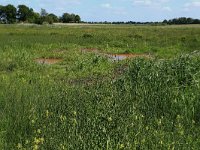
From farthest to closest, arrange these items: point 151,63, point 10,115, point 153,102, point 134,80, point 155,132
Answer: point 151,63
point 134,80
point 153,102
point 10,115
point 155,132

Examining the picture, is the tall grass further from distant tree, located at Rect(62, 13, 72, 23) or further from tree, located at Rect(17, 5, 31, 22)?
distant tree, located at Rect(62, 13, 72, 23)

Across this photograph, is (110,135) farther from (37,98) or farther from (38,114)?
(37,98)

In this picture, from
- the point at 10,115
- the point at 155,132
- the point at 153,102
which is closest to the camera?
the point at 155,132

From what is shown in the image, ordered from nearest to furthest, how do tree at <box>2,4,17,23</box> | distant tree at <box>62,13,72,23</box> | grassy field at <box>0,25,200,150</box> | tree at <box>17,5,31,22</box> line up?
grassy field at <box>0,25,200,150</box>
tree at <box>2,4,17,23</box>
tree at <box>17,5,31,22</box>
distant tree at <box>62,13,72,23</box>

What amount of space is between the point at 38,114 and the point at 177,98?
2466 mm

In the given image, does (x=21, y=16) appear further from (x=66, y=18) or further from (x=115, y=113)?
(x=115, y=113)

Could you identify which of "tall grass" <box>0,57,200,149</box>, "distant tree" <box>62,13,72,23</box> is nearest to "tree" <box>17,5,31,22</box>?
"distant tree" <box>62,13,72,23</box>

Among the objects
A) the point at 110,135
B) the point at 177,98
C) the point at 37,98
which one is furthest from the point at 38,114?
the point at 177,98

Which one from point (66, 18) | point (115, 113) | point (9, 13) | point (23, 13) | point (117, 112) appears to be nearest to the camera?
point (115, 113)

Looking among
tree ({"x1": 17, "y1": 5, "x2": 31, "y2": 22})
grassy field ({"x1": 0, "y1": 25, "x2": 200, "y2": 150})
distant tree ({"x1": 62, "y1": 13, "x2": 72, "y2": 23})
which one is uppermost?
grassy field ({"x1": 0, "y1": 25, "x2": 200, "y2": 150})

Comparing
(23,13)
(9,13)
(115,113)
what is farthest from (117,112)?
(23,13)

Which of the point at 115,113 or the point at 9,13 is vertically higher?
the point at 115,113

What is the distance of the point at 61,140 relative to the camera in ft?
17.5

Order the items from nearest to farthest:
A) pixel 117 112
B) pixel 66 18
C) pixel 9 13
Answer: pixel 117 112, pixel 9 13, pixel 66 18
